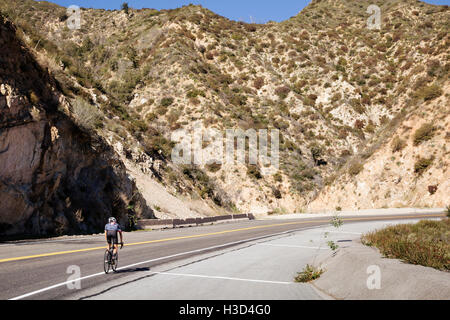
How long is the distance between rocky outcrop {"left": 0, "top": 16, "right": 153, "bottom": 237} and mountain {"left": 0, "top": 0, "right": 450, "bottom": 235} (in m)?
2.07

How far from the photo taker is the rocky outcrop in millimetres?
17031

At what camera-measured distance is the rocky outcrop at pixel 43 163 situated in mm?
17031

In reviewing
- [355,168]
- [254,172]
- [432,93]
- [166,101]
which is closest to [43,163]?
[254,172]

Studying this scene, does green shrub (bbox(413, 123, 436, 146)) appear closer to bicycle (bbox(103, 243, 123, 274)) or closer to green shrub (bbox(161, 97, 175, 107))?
green shrub (bbox(161, 97, 175, 107))

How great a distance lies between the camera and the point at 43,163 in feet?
62.8

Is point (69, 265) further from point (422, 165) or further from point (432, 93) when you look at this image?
point (432, 93)

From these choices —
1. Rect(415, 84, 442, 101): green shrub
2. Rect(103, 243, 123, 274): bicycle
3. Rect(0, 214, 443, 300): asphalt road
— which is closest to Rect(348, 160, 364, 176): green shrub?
Rect(415, 84, 442, 101): green shrub

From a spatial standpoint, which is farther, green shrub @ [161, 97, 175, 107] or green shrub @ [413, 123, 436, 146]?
green shrub @ [161, 97, 175, 107]

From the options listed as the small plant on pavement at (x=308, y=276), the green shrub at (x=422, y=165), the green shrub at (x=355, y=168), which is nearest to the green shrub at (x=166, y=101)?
the green shrub at (x=355, y=168)

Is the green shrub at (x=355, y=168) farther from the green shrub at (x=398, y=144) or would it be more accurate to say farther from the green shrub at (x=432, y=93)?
the green shrub at (x=432, y=93)

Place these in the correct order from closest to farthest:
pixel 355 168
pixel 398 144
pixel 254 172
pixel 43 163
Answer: pixel 43 163 → pixel 398 144 → pixel 355 168 → pixel 254 172

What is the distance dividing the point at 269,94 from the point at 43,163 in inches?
1937
